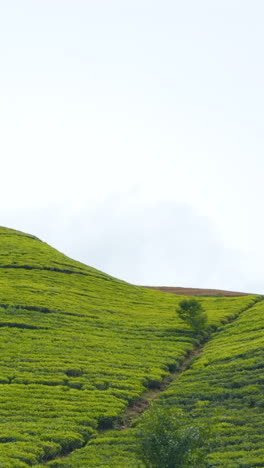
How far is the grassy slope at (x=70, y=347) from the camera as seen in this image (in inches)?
1902

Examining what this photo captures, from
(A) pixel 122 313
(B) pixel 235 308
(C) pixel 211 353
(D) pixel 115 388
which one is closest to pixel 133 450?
(D) pixel 115 388

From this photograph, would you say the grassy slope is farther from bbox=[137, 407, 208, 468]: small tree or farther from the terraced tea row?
bbox=[137, 407, 208, 468]: small tree

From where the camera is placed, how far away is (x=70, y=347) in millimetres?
68688

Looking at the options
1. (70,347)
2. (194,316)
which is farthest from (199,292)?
(70,347)

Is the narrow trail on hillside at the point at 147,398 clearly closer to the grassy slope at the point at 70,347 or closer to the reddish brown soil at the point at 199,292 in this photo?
the grassy slope at the point at 70,347

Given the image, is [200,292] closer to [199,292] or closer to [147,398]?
[199,292]

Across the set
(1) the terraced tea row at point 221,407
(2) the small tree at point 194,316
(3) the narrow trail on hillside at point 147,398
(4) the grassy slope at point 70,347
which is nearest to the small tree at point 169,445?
(1) the terraced tea row at point 221,407

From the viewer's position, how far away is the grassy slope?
48312 mm

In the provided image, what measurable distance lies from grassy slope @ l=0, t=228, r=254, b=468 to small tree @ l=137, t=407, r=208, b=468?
7.84 metres

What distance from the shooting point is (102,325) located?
80062 millimetres

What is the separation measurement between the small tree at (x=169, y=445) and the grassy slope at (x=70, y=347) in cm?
784

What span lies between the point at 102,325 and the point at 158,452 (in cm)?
4462

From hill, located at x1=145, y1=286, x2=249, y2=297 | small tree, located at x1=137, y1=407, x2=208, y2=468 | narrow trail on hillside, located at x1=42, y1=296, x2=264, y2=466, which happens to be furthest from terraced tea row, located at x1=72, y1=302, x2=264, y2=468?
hill, located at x1=145, y1=286, x2=249, y2=297

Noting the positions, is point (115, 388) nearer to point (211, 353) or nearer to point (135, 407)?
point (135, 407)
